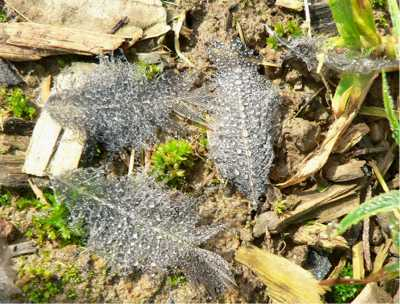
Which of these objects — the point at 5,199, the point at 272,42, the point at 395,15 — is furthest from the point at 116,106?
the point at 395,15

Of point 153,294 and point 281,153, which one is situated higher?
point 281,153

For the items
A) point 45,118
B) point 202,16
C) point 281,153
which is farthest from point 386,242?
point 45,118

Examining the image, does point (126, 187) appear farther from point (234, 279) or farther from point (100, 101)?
point (234, 279)

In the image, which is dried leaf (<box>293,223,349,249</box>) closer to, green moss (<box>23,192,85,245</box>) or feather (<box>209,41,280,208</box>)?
feather (<box>209,41,280,208</box>)

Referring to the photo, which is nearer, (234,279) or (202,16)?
(234,279)

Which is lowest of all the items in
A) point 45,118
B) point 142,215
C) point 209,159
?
point 142,215

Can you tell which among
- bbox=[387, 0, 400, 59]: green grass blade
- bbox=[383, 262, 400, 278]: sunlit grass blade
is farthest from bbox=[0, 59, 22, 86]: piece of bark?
bbox=[383, 262, 400, 278]: sunlit grass blade

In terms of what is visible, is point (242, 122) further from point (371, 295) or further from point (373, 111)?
point (371, 295)

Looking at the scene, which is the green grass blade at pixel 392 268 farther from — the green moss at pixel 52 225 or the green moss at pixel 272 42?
the green moss at pixel 52 225
